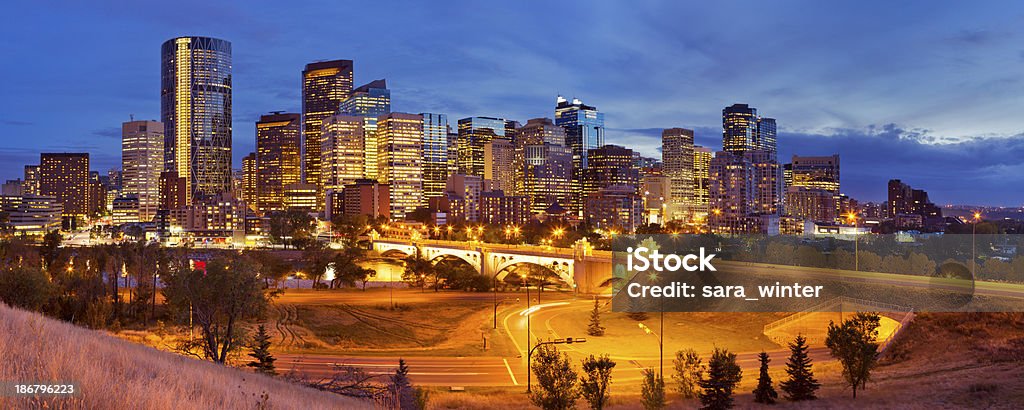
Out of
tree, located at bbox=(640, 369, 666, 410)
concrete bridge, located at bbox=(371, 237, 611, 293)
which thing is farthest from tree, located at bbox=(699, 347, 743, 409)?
concrete bridge, located at bbox=(371, 237, 611, 293)

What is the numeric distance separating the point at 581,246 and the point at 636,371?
45072 mm

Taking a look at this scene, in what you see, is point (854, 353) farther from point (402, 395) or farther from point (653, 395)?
point (402, 395)

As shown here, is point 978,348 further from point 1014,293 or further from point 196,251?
point 196,251

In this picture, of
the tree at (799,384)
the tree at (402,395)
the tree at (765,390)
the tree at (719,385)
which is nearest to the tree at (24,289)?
the tree at (402,395)

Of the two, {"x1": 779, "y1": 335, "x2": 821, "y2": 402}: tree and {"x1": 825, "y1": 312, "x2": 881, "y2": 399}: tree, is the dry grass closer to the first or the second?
{"x1": 779, "y1": 335, "x2": 821, "y2": 402}: tree

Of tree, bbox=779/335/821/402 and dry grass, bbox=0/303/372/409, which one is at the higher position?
dry grass, bbox=0/303/372/409

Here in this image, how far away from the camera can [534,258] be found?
3802 inches

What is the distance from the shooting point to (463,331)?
215ft

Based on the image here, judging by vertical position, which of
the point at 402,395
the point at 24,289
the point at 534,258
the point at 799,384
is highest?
the point at 24,289

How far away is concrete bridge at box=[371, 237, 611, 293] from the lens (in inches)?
3462

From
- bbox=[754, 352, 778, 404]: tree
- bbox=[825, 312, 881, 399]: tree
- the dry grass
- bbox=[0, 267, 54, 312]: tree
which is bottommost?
bbox=[754, 352, 778, 404]: tree

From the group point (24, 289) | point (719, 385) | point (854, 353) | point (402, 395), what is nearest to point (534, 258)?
point (24, 289)

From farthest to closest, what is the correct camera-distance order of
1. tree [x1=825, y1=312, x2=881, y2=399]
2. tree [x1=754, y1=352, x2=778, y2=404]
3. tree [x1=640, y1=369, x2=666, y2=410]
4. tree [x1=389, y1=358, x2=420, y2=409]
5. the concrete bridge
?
the concrete bridge < tree [x1=754, y1=352, x2=778, y2=404] < tree [x1=825, y1=312, x2=881, y2=399] < tree [x1=640, y1=369, x2=666, y2=410] < tree [x1=389, y1=358, x2=420, y2=409]

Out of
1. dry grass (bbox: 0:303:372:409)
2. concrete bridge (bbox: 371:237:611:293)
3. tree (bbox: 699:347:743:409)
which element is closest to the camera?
dry grass (bbox: 0:303:372:409)
